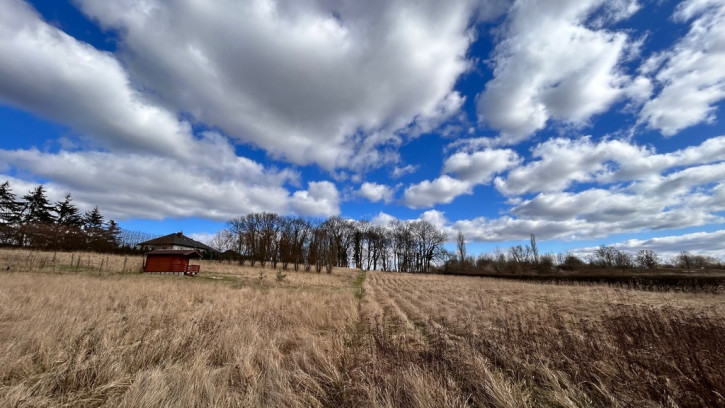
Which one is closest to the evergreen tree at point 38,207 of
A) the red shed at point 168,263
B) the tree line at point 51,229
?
the tree line at point 51,229

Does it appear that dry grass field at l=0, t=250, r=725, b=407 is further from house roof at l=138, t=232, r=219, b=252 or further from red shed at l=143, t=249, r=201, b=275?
house roof at l=138, t=232, r=219, b=252

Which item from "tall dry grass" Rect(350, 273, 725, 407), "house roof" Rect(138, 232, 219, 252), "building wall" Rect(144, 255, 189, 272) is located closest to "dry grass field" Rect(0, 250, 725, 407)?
"tall dry grass" Rect(350, 273, 725, 407)

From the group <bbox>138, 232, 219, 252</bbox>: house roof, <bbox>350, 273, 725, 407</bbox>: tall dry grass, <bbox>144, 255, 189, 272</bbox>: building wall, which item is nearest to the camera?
<bbox>350, 273, 725, 407</bbox>: tall dry grass

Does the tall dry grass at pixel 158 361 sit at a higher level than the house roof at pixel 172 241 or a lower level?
lower

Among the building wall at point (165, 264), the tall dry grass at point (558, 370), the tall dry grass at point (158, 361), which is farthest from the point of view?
the building wall at point (165, 264)

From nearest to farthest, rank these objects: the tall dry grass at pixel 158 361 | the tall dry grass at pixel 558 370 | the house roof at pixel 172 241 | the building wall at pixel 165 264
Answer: the tall dry grass at pixel 558 370
the tall dry grass at pixel 158 361
the building wall at pixel 165 264
the house roof at pixel 172 241

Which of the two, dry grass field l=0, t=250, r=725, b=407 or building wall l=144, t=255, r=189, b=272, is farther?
building wall l=144, t=255, r=189, b=272

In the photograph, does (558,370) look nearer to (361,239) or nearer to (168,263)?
(168,263)

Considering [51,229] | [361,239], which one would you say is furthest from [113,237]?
[361,239]

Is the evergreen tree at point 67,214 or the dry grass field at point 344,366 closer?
the dry grass field at point 344,366

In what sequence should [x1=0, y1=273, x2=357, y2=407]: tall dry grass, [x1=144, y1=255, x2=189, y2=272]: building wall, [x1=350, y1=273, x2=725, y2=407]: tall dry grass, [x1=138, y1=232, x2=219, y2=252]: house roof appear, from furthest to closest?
1. [x1=138, y1=232, x2=219, y2=252]: house roof
2. [x1=144, y1=255, x2=189, y2=272]: building wall
3. [x1=0, y1=273, x2=357, y2=407]: tall dry grass
4. [x1=350, y1=273, x2=725, y2=407]: tall dry grass

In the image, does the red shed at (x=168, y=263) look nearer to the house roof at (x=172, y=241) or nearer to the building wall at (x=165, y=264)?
the building wall at (x=165, y=264)

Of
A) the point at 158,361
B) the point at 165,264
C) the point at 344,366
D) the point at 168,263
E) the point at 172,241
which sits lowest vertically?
the point at 158,361

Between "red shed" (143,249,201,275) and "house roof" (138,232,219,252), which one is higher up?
"house roof" (138,232,219,252)
